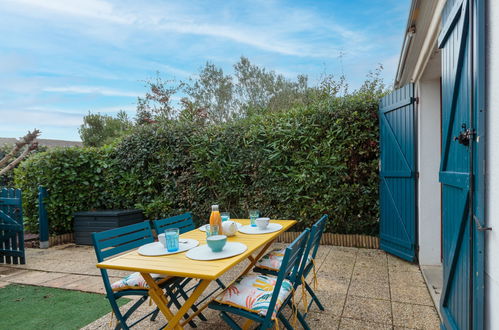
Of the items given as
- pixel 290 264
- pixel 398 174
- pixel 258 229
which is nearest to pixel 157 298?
pixel 290 264

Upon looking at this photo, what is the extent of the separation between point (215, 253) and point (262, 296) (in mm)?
426

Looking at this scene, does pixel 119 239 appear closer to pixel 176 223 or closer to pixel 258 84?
pixel 176 223

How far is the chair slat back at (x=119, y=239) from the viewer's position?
91.6 inches

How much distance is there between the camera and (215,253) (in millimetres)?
2082

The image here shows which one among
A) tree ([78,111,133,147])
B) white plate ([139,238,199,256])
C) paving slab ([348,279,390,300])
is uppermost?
tree ([78,111,133,147])

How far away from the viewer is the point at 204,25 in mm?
7805

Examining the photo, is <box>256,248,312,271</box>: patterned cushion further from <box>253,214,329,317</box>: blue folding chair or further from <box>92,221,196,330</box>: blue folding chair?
<box>92,221,196,330</box>: blue folding chair

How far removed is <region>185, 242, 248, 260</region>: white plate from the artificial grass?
4.98ft

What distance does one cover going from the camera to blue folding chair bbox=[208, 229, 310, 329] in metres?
1.85

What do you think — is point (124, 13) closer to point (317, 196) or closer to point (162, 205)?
point (162, 205)

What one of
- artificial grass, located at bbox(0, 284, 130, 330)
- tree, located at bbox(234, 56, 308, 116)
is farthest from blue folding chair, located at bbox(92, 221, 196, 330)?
tree, located at bbox(234, 56, 308, 116)

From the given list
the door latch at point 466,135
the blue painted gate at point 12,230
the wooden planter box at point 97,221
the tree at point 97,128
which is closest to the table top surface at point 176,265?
the door latch at point 466,135

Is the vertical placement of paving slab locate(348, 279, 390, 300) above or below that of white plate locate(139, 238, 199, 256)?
below

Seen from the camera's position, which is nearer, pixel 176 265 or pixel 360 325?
pixel 176 265
